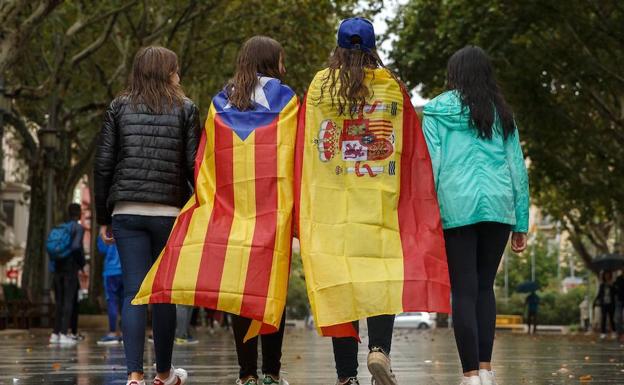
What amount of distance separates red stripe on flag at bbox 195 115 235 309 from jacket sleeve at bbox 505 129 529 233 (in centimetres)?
163

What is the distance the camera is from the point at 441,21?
30219 mm

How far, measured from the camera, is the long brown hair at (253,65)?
798 centimetres

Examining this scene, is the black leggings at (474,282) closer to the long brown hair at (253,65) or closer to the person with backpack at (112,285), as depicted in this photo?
the long brown hair at (253,65)

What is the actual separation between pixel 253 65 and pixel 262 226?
1.01m

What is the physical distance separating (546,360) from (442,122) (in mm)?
6233

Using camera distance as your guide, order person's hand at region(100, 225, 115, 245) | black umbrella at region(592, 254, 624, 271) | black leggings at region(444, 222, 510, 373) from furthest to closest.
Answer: black umbrella at region(592, 254, 624, 271), person's hand at region(100, 225, 115, 245), black leggings at region(444, 222, 510, 373)

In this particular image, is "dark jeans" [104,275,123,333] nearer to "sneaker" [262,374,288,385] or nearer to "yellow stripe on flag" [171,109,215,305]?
"sneaker" [262,374,288,385]

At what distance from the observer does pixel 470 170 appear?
8.08 m

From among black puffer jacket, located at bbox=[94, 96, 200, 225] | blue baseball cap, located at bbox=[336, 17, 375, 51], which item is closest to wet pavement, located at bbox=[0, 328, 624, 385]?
black puffer jacket, located at bbox=[94, 96, 200, 225]

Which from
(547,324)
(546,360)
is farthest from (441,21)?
(547,324)

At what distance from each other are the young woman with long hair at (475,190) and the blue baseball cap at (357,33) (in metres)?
0.60

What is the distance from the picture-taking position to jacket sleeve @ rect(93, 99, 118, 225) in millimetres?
8203

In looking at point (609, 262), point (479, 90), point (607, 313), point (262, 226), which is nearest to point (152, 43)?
point (607, 313)

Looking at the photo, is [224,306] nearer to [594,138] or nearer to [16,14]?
[16,14]
